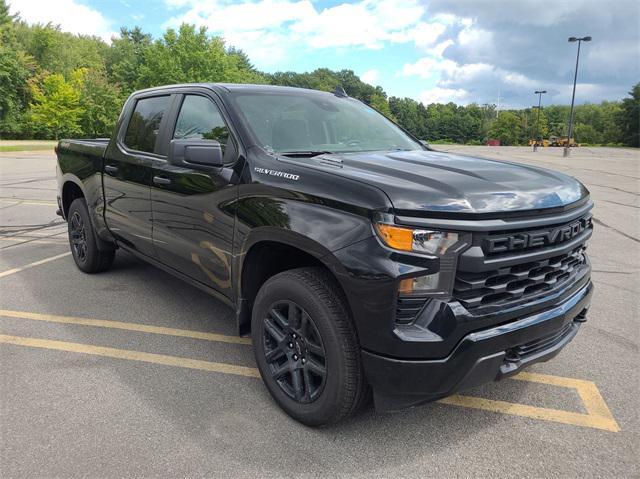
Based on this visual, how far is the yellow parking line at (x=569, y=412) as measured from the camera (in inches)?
111

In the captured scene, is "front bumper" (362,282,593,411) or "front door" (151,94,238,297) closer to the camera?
"front bumper" (362,282,593,411)

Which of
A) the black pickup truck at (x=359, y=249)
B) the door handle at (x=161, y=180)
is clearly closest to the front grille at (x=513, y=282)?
the black pickup truck at (x=359, y=249)

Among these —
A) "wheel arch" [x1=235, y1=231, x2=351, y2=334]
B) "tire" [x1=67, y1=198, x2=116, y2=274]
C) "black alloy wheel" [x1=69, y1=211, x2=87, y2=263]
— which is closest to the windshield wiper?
"wheel arch" [x1=235, y1=231, x2=351, y2=334]

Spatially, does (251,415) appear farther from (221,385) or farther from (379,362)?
(379,362)

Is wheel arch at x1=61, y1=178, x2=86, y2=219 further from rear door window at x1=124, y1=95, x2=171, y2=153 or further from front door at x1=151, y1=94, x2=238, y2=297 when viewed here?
front door at x1=151, y1=94, x2=238, y2=297

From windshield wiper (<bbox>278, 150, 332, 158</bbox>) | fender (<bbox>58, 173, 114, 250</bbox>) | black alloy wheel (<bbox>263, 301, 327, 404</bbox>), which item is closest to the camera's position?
black alloy wheel (<bbox>263, 301, 327, 404</bbox>)

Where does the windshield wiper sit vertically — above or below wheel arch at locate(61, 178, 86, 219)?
above

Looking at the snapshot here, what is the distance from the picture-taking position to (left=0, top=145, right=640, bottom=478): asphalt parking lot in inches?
96.4

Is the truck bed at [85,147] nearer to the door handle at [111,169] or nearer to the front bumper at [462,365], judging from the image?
the door handle at [111,169]

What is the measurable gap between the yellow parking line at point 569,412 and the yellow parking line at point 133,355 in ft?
4.50

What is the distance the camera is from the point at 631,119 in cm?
7188

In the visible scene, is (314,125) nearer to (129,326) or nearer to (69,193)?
(129,326)

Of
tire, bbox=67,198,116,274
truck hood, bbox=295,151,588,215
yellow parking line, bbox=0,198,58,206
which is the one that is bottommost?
yellow parking line, bbox=0,198,58,206

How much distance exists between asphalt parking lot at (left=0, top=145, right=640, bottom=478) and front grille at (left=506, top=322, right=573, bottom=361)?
48 cm
